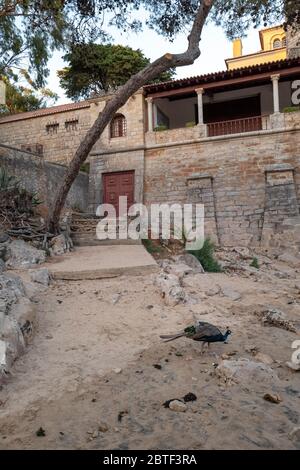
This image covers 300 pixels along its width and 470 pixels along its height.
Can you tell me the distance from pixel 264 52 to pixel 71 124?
15.5 m

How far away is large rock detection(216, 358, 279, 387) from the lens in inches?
112

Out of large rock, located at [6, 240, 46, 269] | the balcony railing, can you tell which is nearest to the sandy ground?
large rock, located at [6, 240, 46, 269]

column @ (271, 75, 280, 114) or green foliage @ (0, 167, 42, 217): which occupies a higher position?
column @ (271, 75, 280, 114)

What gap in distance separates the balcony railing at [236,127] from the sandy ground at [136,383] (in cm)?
1176

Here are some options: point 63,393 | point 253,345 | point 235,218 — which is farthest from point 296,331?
point 235,218

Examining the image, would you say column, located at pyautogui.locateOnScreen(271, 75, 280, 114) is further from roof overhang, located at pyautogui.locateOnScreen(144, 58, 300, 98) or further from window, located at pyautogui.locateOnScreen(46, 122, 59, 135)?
window, located at pyautogui.locateOnScreen(46, 122, 59, 135)

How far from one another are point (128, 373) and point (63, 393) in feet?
2.08

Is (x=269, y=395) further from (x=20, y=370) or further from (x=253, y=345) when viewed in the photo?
(x=20, y=370)

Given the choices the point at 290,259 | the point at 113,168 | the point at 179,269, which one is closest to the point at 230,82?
the point at 113,168

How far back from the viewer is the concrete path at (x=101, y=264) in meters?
6.45

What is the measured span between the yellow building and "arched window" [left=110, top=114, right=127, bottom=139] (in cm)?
1281

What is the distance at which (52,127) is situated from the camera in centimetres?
1773

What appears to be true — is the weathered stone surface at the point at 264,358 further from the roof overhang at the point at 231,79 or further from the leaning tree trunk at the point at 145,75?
the roof overhang at the point at 231,79

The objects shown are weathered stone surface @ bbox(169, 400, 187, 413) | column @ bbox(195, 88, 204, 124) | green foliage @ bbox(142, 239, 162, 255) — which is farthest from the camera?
column @ bbox(195, 88, 204, 124)
